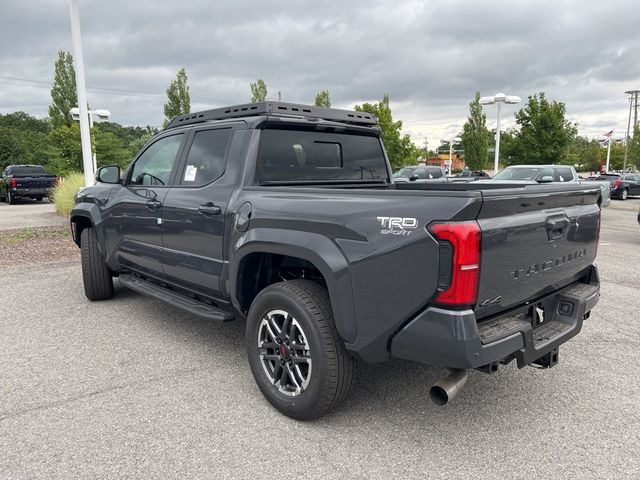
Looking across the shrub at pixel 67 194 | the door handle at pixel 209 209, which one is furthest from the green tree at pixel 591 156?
the door handle at pixel 209 209

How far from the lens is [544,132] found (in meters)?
24.1

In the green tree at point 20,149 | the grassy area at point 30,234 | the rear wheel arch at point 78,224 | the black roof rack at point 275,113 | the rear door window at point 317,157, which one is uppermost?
the green tree at point 20,149

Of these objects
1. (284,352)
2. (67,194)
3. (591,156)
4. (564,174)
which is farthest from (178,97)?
(591,156)

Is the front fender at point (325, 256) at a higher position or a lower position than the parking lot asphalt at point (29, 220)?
higher

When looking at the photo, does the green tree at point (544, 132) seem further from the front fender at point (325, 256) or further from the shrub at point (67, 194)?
the front fender at point (325, 256)

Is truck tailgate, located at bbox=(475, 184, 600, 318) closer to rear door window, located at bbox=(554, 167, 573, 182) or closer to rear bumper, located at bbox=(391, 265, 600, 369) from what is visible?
rear bumper, located at bbox=(391, 265, 600, 369)

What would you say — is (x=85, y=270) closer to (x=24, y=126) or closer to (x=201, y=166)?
(x=201, y=166)

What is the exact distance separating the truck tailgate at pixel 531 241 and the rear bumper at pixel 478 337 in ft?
0.29

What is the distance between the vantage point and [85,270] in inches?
215

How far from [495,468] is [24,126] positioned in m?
94.5

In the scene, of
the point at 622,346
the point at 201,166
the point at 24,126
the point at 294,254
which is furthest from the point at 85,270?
the point at 24,126

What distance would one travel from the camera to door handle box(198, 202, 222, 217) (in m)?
3.50

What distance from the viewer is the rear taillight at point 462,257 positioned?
7.25 feet

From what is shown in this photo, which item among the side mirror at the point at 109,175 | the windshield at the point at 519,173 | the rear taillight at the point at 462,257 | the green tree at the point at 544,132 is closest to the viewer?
the rear taillight at the point at 462,257
